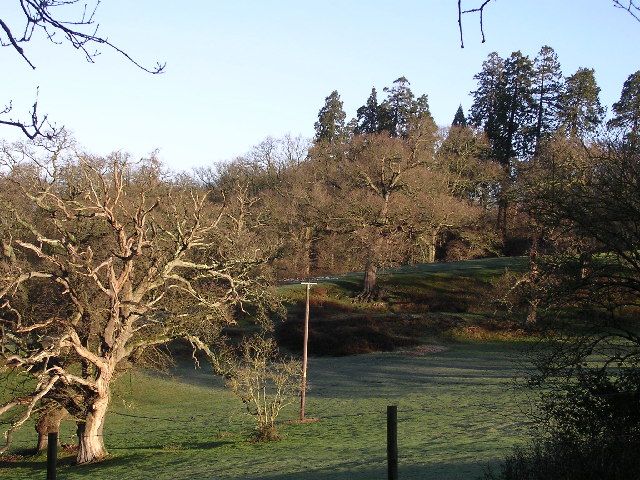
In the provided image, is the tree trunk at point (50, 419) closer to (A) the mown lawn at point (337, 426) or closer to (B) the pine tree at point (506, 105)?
(A) the mown lawn at point (337, 426)

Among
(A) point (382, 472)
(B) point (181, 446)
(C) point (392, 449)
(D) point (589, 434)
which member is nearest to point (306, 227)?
(B) point (181, 446)

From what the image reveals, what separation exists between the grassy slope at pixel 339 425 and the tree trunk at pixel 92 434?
0.63m

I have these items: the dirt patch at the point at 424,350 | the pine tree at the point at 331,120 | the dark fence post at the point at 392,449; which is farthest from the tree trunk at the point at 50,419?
the pine tree at the point at 331,120

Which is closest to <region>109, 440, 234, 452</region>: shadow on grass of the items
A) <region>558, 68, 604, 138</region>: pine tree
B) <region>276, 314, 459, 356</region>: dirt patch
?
<region>276, 314, 459, 356</region>: dirt patch

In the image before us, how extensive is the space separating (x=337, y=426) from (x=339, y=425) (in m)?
0.20

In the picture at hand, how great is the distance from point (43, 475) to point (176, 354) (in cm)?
2394

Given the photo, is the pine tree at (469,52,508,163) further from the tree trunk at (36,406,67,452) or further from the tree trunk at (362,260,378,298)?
the tree trunk at (36,406,67,452)

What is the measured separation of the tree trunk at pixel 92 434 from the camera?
2125cm

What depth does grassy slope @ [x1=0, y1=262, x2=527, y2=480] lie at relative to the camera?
694 inches

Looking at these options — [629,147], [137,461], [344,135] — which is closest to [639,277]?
[629,147]

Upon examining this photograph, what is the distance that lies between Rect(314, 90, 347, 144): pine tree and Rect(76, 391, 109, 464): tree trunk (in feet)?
200

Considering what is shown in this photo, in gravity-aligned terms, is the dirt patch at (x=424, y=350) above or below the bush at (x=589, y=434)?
below

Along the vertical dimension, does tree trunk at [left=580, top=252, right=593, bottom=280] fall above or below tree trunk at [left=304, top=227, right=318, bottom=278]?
below

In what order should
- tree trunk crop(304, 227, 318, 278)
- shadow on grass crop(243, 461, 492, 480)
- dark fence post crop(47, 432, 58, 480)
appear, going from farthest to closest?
tree trunk crop(304, 227, 318, 278)
shadow on grass crop(243, 461, 492, 480)
dark fence post crop(47, 432, 58, 480)
